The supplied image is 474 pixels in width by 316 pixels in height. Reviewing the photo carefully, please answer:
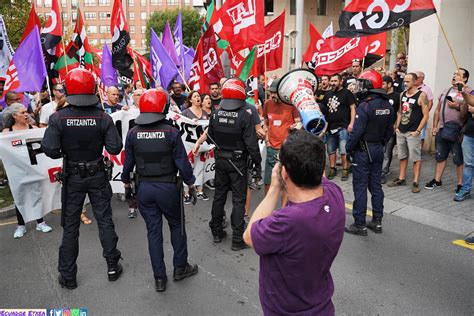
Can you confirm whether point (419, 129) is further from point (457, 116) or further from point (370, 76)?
point (370, 76)

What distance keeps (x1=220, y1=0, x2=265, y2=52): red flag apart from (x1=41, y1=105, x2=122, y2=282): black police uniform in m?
3.67

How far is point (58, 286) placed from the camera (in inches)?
160

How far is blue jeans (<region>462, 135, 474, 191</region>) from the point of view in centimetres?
624

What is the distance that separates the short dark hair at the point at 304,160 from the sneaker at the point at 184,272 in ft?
8.42

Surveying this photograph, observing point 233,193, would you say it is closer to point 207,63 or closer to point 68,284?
point 68,284

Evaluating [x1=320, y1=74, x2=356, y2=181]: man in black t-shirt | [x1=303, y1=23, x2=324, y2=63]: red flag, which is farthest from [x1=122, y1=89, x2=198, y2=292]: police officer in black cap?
[x1=303, y1=23, x2=324, y2=63]: red flag

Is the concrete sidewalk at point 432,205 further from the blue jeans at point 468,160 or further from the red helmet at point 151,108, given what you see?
the red helmet at point 151,108

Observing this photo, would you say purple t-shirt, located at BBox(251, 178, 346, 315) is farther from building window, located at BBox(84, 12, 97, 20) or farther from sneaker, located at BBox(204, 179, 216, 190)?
building window, located at BBox(84, 12, 97, 20)

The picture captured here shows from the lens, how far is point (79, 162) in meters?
4.00

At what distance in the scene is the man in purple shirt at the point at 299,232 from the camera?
1.89m

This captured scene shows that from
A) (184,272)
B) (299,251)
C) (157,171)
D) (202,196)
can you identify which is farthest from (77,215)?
(202,196)

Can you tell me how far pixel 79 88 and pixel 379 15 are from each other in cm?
374

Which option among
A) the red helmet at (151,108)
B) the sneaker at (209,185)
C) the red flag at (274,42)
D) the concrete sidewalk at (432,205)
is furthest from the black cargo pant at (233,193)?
the red flag at (274,42)

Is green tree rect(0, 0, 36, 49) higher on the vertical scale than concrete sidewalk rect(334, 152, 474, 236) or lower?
higher
